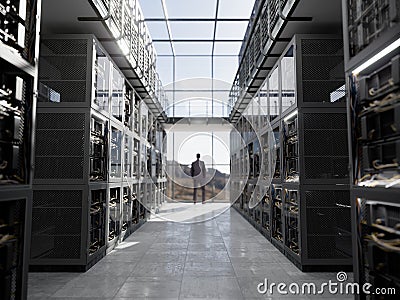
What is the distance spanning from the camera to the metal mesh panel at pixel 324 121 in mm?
4383

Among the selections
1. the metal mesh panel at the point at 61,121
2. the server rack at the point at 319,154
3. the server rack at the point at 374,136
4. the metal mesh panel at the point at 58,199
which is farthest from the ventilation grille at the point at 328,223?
the metal mesh panel at the point at 61,121

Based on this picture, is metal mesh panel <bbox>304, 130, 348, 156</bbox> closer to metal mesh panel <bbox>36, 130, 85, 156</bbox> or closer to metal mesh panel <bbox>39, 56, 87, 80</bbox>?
metal mesh panel <bbox>36, 130, 85, 156</bbox>

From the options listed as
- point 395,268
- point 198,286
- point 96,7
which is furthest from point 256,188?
point 395,268

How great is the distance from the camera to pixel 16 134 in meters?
2.46

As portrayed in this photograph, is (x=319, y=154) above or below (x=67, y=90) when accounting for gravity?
below

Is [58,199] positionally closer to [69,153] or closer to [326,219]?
[69,153]

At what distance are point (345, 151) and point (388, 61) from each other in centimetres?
238

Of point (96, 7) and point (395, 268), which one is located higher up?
point (96, 7)

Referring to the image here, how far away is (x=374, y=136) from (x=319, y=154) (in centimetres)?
207

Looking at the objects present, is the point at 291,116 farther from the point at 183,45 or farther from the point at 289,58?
the point at 183,45

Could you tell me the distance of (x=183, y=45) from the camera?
12438mm

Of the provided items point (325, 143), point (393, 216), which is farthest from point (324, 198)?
point (393, 216)

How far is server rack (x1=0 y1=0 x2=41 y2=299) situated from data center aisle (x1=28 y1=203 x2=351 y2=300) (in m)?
1.07

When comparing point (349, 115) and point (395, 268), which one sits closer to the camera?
point (395, 268)
